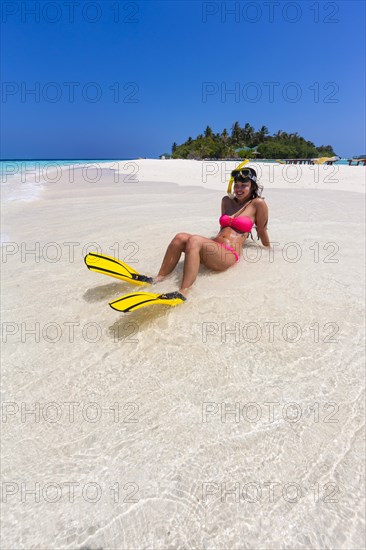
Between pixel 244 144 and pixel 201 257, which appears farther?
pixel 244 144

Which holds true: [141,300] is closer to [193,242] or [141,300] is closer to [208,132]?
[193,242]

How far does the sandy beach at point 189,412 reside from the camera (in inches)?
58.7

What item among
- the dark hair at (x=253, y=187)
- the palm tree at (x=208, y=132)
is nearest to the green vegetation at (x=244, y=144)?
the palm tree at (x=208, y=132)

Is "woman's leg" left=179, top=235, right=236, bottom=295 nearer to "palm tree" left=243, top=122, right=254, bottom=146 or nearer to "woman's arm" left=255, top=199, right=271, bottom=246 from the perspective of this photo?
"woman's arm" left=255, top=199, right=271, bottom=246

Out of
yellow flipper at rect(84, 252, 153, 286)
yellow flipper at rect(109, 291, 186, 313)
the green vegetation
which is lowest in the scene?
yellow flipper at rect(109, 291, 186, 313)

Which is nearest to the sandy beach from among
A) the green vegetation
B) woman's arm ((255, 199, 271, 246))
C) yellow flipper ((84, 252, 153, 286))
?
yellow flipper ((84, 252, 153, 286))

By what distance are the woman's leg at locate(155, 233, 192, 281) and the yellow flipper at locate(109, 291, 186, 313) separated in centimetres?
66

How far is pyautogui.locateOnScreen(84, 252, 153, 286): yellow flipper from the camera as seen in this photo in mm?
3459

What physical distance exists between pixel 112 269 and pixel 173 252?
2.53ft

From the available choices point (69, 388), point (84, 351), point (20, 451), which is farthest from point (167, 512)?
point (84, 351)

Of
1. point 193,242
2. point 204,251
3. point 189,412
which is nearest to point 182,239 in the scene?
point 193,242

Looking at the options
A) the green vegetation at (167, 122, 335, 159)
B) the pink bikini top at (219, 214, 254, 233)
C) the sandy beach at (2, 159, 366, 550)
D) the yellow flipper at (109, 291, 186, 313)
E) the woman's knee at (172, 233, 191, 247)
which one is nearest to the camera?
the sandy beach at (2, 159, 366, 550)

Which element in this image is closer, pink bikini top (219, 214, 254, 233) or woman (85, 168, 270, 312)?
woman (85, 168, 270, 312)

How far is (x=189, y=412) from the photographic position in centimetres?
204
